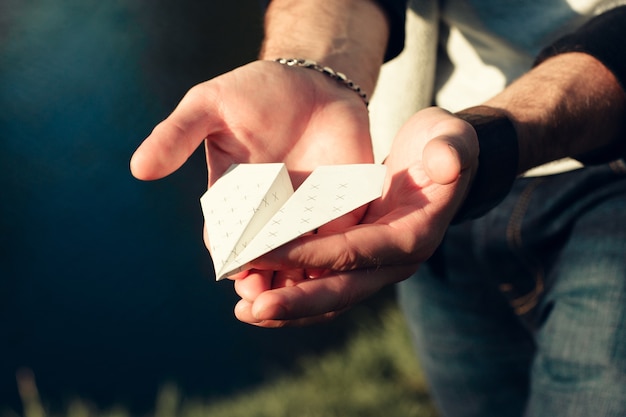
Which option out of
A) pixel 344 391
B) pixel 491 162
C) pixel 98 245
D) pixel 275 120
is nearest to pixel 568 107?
pixel 491 162

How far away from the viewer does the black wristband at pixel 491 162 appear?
117 centimetres

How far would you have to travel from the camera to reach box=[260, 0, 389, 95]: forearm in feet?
4.66

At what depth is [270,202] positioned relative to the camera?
118 centimetres

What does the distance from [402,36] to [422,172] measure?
430mm

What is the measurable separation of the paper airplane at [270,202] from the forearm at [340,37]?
0.95 ft

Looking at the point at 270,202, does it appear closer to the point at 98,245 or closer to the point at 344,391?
the point at 344,391

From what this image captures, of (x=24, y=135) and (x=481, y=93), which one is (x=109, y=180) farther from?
(x=481, y=93)

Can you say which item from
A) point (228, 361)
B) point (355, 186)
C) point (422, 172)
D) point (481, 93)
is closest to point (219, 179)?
point (355, 186)

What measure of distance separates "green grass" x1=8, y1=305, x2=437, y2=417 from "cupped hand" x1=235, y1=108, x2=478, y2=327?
173cm

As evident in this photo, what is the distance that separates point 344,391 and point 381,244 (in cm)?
202

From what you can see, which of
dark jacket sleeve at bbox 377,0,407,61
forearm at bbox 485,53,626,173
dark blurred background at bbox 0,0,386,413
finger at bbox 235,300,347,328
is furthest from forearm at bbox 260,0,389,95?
dark blurred background at bbox 0,0,386,413

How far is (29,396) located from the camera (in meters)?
3.22

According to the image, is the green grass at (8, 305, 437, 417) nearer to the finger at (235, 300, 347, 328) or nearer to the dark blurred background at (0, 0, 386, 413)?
the dark blurred background at (0, 0, 386, 413)

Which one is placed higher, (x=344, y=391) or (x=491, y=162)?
(x=491, y=162)
